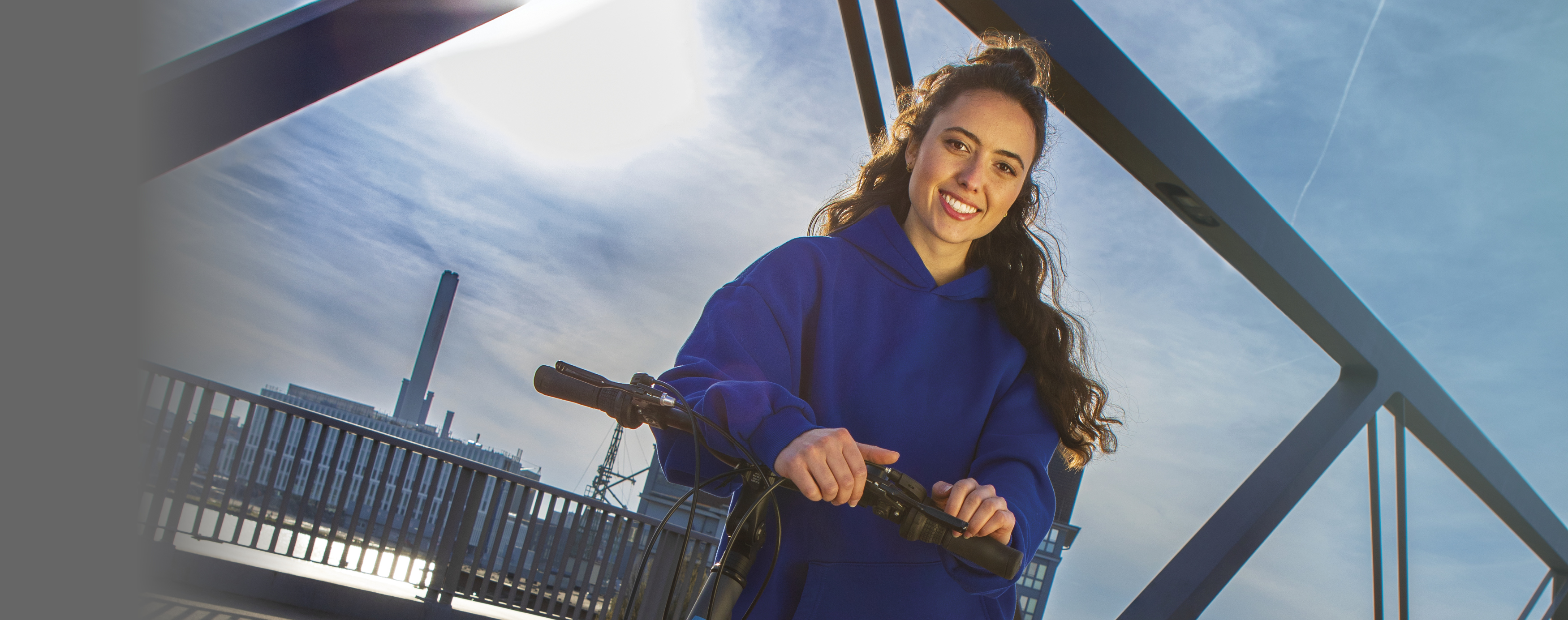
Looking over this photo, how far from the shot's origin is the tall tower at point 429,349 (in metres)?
54.1

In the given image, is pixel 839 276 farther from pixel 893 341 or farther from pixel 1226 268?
pixel 1226 268

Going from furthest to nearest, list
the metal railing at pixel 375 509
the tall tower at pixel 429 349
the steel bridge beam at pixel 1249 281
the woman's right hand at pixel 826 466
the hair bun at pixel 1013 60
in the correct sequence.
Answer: the tall tower at pixel 429 349 < the metal railing at pixel 375 509 < the steel bridge beam at pixel 1249 281 < the hair bun at pixel 1013 60 < the woman's right hand at pixel 826 466

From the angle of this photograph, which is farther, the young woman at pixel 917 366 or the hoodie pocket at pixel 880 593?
the hoodie pocket at pixel 880 593

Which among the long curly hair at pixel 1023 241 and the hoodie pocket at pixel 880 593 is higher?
the long curly hair at pixel 1023 241

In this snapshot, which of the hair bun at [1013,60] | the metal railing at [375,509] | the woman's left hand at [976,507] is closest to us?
the woman's left hand at [976,507]

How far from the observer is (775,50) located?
4.05 metres

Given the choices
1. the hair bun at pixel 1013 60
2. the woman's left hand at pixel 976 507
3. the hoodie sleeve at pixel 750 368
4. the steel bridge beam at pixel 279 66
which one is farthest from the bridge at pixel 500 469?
the hair bun at pixel 1013 60

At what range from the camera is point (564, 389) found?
2.95ft

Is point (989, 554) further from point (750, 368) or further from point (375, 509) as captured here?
point (375, 509)

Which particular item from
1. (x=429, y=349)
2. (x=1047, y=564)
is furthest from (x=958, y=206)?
(x=429, y=349)

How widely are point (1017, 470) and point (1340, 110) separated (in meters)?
3.01

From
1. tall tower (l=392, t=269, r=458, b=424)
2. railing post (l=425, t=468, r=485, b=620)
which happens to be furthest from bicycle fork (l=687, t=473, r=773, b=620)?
tall tower (l=392, t=269, r=458, b=424)

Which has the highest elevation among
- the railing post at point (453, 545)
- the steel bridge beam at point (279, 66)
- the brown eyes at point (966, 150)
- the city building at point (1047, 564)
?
the brown eyes at point (966, 150)

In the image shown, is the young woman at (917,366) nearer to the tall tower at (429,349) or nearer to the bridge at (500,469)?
the bridge at (500,469)
